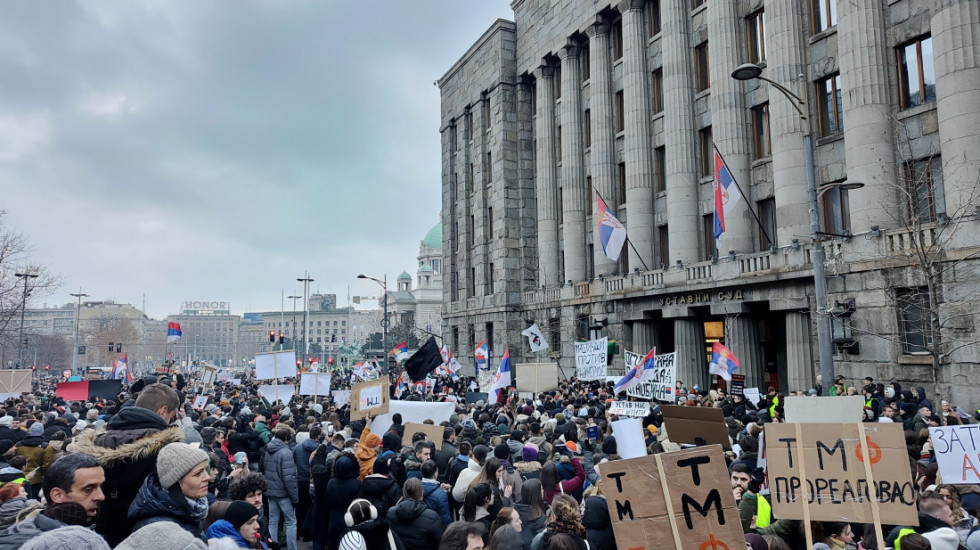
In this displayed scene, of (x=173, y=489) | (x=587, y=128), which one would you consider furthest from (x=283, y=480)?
(x=587, y=128)

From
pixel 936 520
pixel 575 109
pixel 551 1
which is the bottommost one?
pixel 936 520

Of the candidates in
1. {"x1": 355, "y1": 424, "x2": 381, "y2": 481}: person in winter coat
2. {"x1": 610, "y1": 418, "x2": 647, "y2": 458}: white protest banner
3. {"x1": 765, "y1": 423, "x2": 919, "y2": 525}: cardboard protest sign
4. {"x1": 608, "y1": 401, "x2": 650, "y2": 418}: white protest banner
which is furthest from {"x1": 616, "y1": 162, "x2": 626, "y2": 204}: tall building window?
{"x1": 765, "y1": 423, "x2": 919, "y2": 525}: cardboard protest sign

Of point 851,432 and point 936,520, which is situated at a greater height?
point 851,432

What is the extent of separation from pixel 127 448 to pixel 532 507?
3.93m

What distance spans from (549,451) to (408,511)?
379 centimetres

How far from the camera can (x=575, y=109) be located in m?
38.1

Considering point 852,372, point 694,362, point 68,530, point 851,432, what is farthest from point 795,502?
point 694,362

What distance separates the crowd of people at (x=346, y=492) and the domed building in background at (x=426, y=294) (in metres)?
132

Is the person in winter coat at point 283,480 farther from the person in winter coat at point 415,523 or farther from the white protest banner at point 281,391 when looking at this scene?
the white protest banner at point 281,391

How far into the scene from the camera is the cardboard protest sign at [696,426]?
953 centimetres

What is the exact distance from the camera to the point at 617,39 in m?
35.6

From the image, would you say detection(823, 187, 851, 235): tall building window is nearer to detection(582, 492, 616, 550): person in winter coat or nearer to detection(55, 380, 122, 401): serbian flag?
detection(582, 492, 616, 550): person in winter coat

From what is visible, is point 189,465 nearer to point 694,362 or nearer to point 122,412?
point 122,412

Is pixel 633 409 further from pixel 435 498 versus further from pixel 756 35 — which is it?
pixel 756 35
